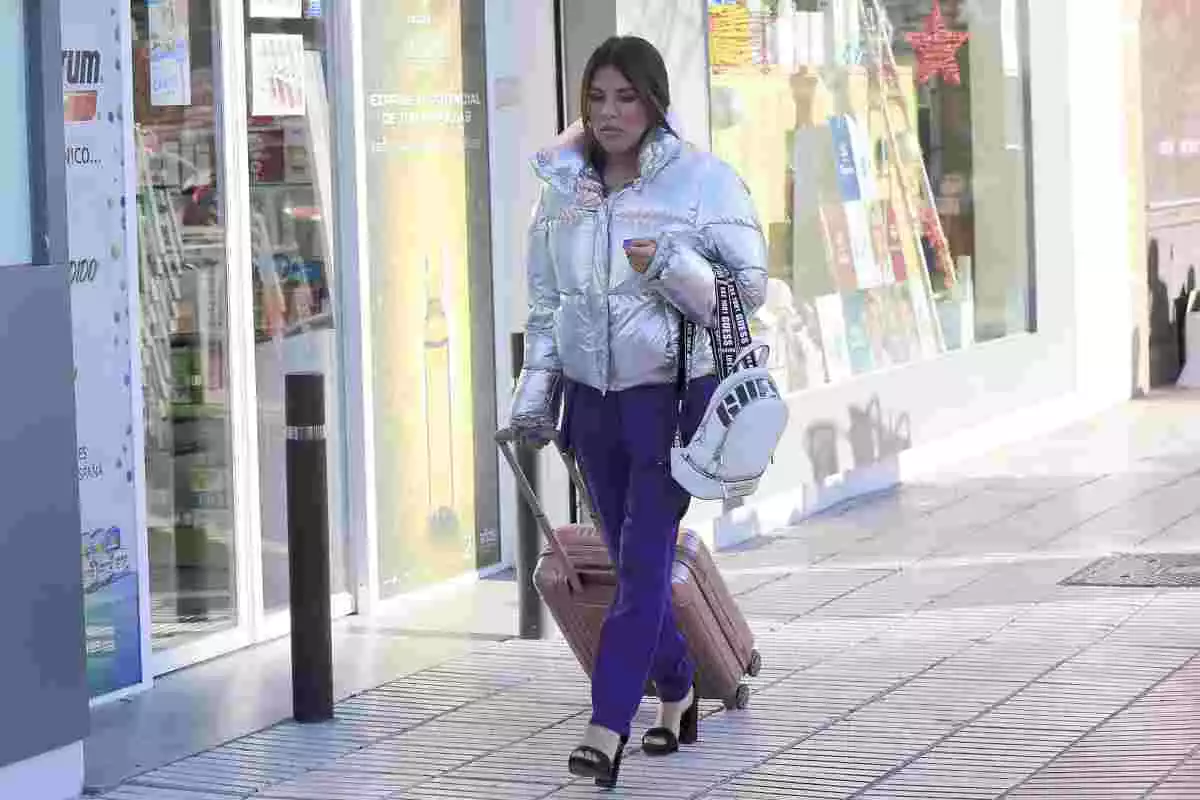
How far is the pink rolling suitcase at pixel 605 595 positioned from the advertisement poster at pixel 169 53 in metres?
2.01

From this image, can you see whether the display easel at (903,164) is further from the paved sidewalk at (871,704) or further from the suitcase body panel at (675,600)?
the suitcase body panel at (675,600)

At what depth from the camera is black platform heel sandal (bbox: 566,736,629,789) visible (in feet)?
19.9

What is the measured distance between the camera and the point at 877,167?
12453mm

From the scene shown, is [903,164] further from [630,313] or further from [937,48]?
[630,313]

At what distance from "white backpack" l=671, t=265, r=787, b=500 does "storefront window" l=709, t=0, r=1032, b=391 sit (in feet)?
15.0

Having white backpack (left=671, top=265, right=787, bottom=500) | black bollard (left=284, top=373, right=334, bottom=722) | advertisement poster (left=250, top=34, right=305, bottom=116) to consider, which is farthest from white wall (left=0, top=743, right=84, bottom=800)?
advertisement poster (left=250, top=34, right=305, bottom=116)

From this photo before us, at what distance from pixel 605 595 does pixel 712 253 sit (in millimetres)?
1118

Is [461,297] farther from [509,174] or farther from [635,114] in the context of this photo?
[635,114]

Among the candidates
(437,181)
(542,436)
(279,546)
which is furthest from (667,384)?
(437,181)

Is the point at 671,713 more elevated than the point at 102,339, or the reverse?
the point at 102,339

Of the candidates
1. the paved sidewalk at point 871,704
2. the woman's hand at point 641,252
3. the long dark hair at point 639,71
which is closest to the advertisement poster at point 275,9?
the paved sidewalk at point 871,704

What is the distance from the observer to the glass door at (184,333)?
7742mm

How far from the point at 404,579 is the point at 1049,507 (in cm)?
343

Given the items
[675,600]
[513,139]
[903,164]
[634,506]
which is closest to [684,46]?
[513,139]
